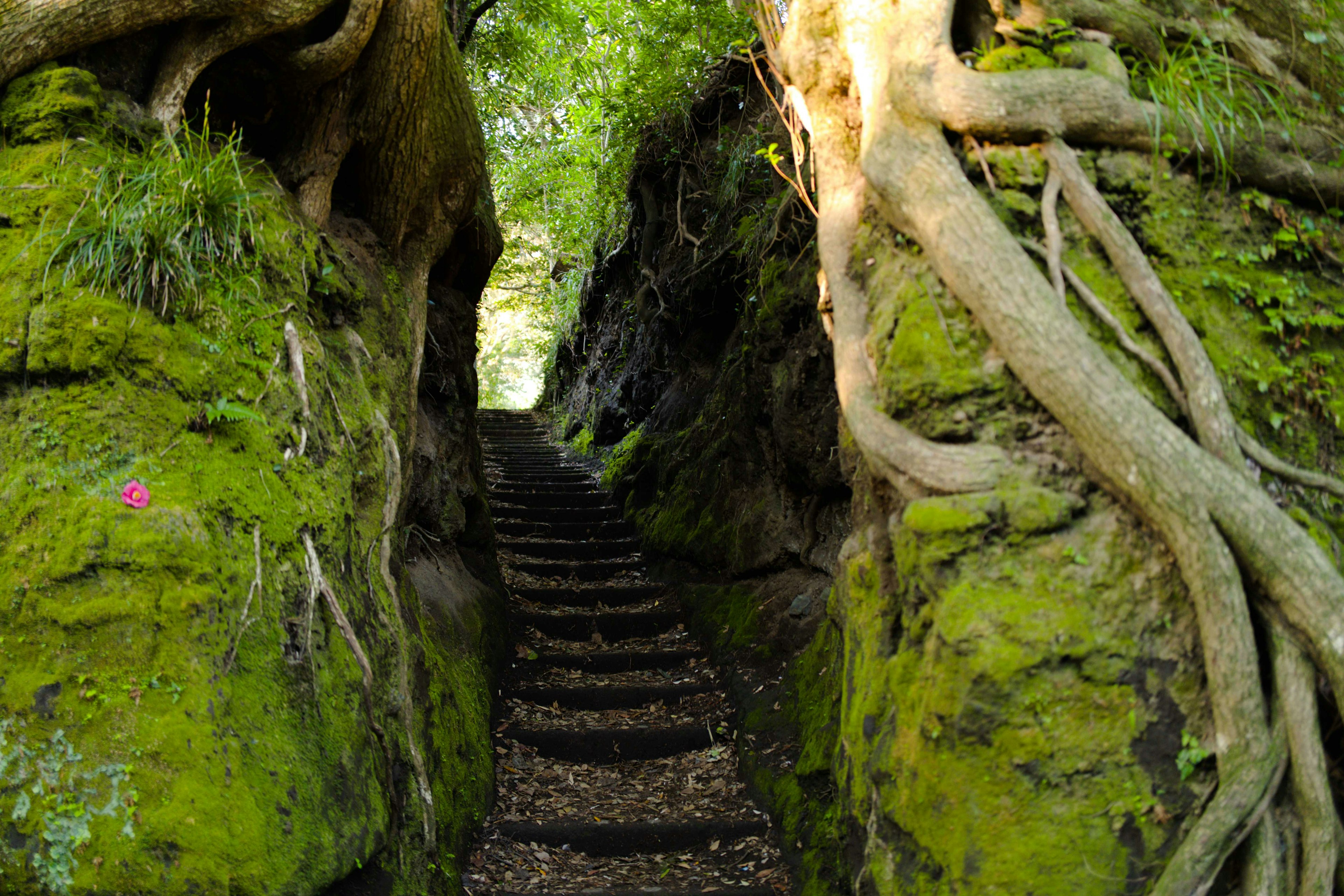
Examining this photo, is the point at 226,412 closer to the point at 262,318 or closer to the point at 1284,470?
the point at 262,318

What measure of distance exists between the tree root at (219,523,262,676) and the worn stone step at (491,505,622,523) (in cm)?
589

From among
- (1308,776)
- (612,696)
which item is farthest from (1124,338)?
(612,696)

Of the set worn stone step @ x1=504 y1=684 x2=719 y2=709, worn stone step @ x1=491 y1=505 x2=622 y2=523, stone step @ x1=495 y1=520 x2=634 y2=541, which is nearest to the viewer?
worn stone step @ x1=504 y1=684 x2=719 y2=709

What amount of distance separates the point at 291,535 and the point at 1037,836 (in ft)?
8.14

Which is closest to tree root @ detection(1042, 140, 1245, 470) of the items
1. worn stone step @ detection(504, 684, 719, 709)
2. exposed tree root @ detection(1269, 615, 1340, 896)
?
exposed tree root @ detection(1269, 615, 1340, 896)

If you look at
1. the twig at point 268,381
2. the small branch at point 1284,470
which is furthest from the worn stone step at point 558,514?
the small branch at point 1284,470

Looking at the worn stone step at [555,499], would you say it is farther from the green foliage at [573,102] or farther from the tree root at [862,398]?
the tree root at [862,398]

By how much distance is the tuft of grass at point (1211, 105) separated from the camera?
266cm

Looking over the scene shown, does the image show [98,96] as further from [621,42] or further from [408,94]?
[621,42]

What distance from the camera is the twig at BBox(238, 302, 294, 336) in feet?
9.70

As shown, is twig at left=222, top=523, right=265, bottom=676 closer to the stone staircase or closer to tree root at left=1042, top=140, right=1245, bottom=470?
the stone staircase

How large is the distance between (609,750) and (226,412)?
9.94ft

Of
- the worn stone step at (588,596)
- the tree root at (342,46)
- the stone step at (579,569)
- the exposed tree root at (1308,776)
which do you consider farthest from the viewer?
the stone step at (579,569)

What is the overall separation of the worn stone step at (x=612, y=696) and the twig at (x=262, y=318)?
3021mm
